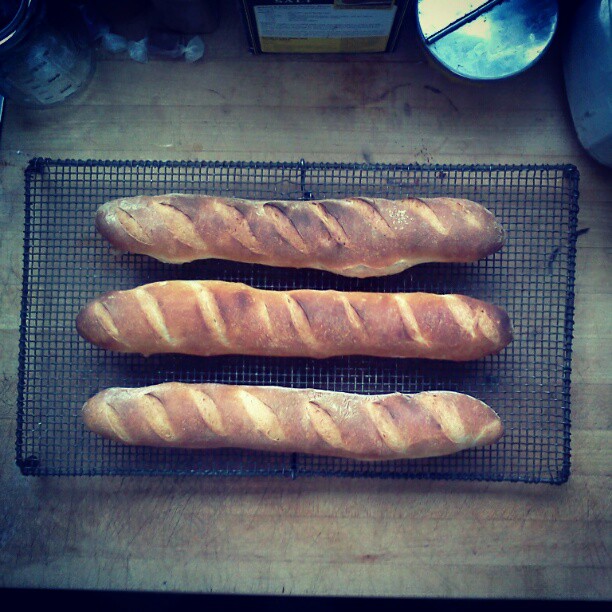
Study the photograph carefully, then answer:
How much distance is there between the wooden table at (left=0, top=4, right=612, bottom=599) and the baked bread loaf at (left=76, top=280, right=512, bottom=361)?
1.43 ft

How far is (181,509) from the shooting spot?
1.81 m

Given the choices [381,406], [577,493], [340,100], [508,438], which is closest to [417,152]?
[340,100]

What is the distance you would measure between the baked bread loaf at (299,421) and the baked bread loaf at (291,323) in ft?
0.46

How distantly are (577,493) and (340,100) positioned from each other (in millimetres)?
1569

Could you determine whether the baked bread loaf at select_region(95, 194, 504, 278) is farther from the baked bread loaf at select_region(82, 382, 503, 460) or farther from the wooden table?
the baked bread loaf at select_region(82, 382, 503, 460)

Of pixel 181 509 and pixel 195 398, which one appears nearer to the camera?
pixel 195 398

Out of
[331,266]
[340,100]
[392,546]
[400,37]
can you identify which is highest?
[400,37]

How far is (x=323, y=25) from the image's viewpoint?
1697 millimetres

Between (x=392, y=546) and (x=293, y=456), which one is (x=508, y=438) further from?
(x=293, y=456)

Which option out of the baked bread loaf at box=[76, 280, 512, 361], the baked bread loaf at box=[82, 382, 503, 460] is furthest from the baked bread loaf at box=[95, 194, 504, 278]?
the baked bread loaf at box=[82, 382, 503, 460]

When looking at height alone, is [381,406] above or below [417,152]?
below

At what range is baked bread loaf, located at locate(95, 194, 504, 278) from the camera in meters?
1.67

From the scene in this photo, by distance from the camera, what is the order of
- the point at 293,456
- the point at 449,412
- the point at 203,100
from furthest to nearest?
1. the point at 203,100
2. the point at 293,456
3. the point at 449,412

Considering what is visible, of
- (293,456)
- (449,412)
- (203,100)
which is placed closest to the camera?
(449,412)
